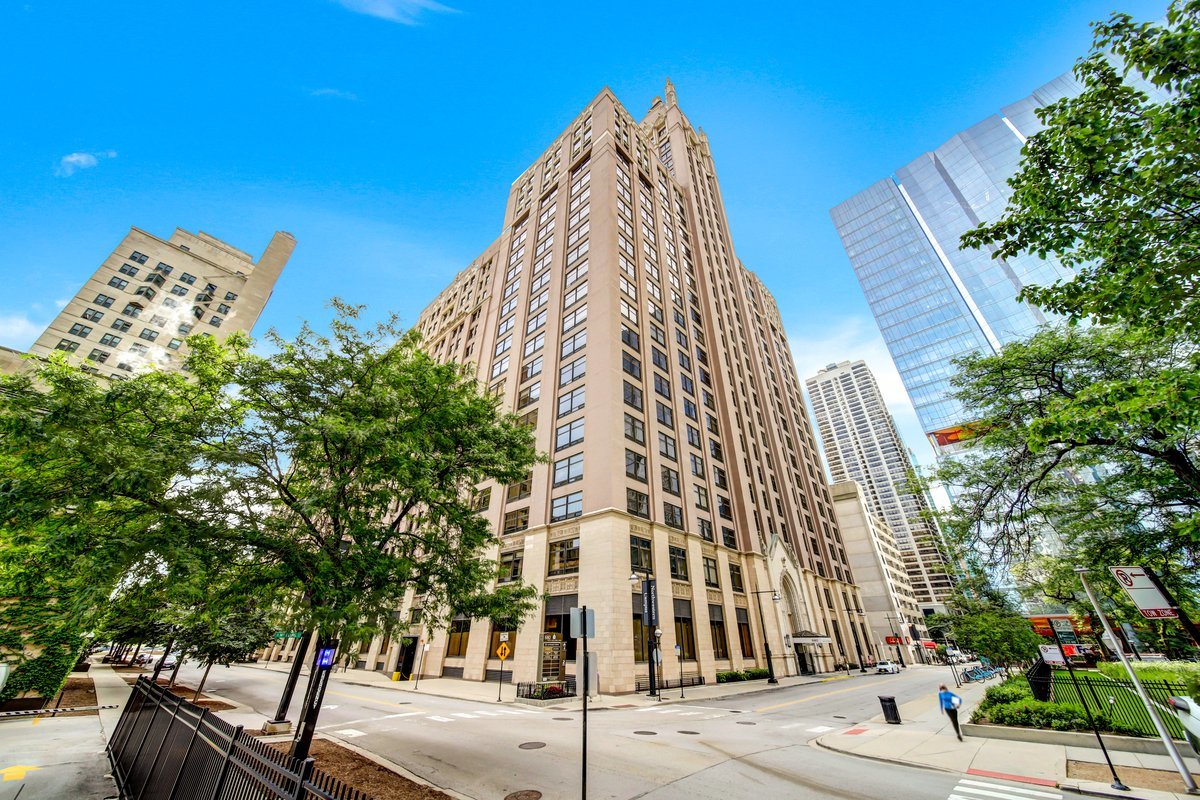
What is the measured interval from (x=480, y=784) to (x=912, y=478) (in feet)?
67.8

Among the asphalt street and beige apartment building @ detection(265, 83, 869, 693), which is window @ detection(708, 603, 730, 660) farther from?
the asphalt street

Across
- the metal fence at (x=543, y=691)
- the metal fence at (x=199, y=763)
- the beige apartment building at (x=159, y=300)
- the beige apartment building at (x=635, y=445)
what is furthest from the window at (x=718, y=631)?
the beige apartment building at (x=159, y=300)

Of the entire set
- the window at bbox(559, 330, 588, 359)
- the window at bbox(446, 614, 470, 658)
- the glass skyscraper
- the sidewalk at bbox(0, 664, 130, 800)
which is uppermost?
the glass skyscraper

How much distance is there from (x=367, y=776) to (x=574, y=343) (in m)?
33.6

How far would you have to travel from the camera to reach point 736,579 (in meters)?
38.2

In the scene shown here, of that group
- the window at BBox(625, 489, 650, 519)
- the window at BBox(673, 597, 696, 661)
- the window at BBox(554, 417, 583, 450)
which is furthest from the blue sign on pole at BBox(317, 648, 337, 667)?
the window at BBox(673, 597, 696, 661)

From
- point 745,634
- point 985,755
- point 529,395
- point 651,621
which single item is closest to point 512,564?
point 651,621

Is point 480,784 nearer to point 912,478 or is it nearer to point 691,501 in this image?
point 912,478

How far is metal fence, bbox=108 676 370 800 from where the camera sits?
463cm

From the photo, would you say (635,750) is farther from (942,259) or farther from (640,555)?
(942,259)

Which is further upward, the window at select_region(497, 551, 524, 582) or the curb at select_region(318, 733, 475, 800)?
the window at select_region(497, 551, 524, 582)

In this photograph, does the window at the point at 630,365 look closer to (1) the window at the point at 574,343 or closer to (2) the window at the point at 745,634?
(1) the window at the point at 574,343

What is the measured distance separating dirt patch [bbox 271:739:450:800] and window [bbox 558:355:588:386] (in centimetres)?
2850

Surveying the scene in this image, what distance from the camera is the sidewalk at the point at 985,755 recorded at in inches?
350
